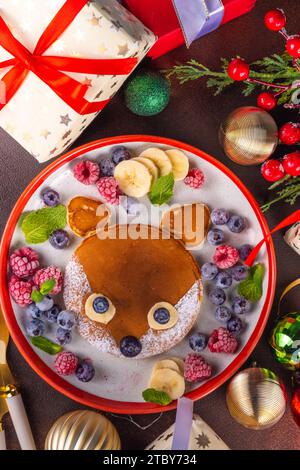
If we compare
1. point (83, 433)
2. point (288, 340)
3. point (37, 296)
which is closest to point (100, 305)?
point (37, 296)

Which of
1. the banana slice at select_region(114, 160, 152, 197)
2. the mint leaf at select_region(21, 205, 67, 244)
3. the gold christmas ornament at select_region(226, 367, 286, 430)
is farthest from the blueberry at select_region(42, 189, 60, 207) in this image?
the gold christmas ornament at select_region(226, 367, 286, 430)

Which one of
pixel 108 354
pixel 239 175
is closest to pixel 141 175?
pixel 239 175

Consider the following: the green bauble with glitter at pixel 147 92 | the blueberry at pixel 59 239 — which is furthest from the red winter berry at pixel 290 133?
the blueberry at pixel 59 239

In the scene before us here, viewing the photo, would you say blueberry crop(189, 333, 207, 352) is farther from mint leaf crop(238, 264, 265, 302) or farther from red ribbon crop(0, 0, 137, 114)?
red ribbon crop(0, 0, 137, 114)

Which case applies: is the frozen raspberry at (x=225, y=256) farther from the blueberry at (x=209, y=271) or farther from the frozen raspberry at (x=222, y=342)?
the frozen raspberry at (x=222, y=342)
